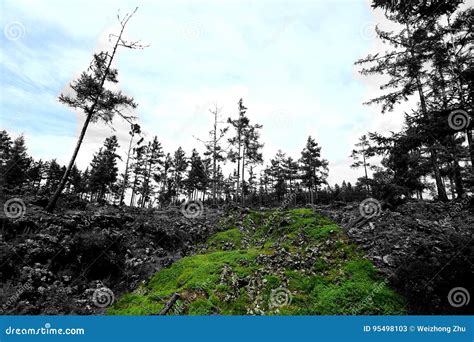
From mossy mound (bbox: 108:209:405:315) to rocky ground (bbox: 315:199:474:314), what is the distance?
472 millimetres

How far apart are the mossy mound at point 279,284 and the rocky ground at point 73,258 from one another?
3.90 ft

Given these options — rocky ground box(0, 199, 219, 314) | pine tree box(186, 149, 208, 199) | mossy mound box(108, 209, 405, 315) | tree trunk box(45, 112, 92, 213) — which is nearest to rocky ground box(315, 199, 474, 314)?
mossy mound box(108, 209, 405, 315)

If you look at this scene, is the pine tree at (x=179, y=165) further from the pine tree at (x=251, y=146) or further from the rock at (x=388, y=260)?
the rock at (x=388, y=260)

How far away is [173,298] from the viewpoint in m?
6.77

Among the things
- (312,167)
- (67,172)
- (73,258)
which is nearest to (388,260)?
(73,258)

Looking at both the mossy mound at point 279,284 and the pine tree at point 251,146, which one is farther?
the pine tree at point 251,146

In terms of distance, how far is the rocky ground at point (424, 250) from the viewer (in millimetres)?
5965

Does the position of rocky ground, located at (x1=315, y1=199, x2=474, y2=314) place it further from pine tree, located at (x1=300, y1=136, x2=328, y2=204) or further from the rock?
pine tree, located at (x1=300, y1=136, x2=328, y2=204)

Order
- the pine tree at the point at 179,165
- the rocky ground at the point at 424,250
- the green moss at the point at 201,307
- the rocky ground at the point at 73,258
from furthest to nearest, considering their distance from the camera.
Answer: the pine tree at the point at 179,165 < the rocky ground at the point at 73,258 < the green moss at the point at 201,307 < the rocky ground at the point at 424,250

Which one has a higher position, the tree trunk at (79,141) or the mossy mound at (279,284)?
the tree trunk at (79,141)

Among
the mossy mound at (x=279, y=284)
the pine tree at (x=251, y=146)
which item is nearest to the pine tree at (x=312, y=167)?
the pine tree at (x=251, y=146)

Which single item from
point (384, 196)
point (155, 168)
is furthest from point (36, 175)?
point (384, 196)

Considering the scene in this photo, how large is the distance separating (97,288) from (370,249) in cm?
997

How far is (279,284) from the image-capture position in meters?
7.60
